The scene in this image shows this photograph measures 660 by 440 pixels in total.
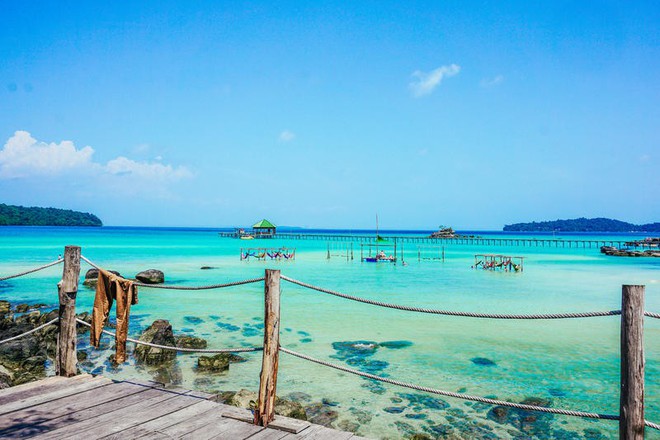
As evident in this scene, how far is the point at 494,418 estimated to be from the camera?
23.6 ft

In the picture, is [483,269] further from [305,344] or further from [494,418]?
[494,418]

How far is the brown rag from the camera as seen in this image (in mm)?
4809

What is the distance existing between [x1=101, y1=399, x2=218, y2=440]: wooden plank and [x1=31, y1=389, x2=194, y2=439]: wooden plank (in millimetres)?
84

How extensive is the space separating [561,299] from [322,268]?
63.5 feet

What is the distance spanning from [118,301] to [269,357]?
6.40ft

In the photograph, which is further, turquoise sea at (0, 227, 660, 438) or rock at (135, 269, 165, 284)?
rock at (135, 269, 165, 284)

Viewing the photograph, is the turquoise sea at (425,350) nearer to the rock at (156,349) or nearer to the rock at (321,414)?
the rock at (321,414)

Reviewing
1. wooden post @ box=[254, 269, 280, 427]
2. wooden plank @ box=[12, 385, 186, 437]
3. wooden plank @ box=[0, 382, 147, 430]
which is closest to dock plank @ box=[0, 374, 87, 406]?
wooden plank @ box=[0, 382, 147, 430]

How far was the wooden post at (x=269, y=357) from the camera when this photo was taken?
4.00 meters

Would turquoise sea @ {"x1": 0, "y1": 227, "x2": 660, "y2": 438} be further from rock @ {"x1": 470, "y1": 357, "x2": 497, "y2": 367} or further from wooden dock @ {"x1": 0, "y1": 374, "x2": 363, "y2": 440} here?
wooden dock @ {"x1": 0, "y1": 374, "x2": 363, "y2": 440}

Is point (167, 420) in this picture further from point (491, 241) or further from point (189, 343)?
point (491, 241)

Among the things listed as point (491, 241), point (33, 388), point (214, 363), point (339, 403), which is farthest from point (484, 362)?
point (491, 241)

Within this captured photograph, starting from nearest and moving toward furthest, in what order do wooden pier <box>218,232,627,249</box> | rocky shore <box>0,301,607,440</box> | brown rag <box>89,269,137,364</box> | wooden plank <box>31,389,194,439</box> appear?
1. wooden plank <box>31,389,194,439</box>
2. brown rag <box>89,269,137,364</box>
3. rocky shore <box>0,301,607,440</box>
4. wooden pier <box>218,232,627,249</box>

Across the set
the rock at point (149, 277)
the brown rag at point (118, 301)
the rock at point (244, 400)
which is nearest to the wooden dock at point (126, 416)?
the brown rag at point (118, 301)
